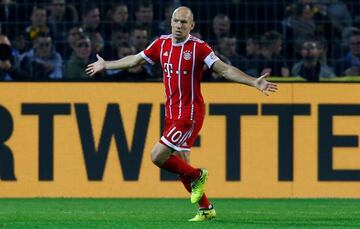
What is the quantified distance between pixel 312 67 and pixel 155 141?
7.47 feet

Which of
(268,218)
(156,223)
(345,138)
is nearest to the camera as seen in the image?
(156,223)

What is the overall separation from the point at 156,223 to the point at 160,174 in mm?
4972

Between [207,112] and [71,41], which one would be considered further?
[71,41]

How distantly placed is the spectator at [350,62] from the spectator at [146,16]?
8.05 ft

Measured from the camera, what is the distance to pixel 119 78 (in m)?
15.8

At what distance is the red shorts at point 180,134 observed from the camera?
37.4 feet

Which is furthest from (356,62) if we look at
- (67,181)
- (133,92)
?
(67,181)

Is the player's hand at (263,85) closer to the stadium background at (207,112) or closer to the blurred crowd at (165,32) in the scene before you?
the stadium background at (207,112)

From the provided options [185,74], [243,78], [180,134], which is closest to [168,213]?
[180,134]

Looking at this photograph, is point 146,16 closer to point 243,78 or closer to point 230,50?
point 230,50

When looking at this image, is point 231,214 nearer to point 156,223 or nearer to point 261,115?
point 156,223

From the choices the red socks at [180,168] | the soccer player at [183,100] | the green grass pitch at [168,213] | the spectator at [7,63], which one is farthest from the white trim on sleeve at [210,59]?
the spectator at [7,63]

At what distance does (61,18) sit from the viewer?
15898 mm

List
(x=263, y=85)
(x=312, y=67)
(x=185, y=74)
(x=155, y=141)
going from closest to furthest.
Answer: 1. (x=263, y=85)
2. (x=185, y=74)
3. (x=155, y=141)
4. (x=312, y=67)
